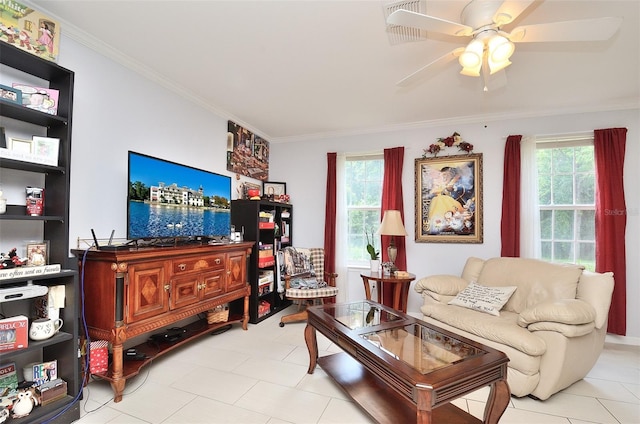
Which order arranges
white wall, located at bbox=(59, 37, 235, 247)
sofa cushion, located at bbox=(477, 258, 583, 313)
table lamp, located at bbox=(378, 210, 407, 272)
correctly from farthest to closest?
table lamp, located at bbox=(378, 210, 407, 272) < sofa cushion, located at bbox=(477, 258, 583, 313) < white wall, located at bbox=(59, 37, 235, 247)

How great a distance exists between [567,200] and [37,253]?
15.7 feet

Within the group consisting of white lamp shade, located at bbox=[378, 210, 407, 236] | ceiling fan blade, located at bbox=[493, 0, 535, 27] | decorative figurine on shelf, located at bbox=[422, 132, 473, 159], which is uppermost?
ceiling fan blade, located at bbox=[493, 0, 535, 27]

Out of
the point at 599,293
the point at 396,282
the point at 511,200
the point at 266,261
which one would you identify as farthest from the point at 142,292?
the point at 511,200

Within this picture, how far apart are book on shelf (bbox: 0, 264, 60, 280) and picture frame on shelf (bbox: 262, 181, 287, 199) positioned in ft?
9.43

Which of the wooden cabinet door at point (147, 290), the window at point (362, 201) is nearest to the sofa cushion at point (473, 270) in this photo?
the window at point (362, 201)

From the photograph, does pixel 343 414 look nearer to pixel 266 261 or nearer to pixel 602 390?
pixel 602 390

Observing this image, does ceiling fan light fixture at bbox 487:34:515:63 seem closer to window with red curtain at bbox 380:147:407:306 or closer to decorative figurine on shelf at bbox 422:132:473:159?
decorative figurine on shelf at bbox 422:132:473:159

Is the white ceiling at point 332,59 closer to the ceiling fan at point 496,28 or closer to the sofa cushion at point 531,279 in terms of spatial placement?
the ceiling fan at point 496,28

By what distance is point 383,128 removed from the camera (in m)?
4.04

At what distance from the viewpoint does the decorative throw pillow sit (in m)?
2.52

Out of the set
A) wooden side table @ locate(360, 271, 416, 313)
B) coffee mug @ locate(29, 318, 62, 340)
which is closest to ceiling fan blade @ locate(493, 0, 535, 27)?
wooden side table @ locate(360, 271, 416, 313)

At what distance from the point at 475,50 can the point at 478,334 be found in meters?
1.97

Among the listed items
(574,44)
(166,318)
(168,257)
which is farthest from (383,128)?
(166,318)

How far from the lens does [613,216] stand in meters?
3.08
